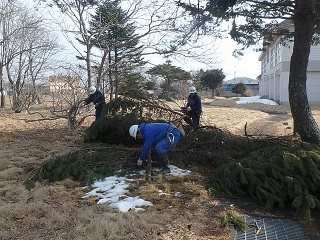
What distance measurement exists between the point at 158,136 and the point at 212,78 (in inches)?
1440

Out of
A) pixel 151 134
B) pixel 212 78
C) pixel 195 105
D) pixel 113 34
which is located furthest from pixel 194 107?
pixel 212 78

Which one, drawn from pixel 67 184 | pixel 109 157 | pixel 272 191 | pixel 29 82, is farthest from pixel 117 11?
pixel 272 191

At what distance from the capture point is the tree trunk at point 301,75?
21.7ft

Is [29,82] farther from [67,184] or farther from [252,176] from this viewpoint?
[252,176]

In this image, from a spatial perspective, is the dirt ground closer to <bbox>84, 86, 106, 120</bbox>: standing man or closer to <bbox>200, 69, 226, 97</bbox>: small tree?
<bbox>84, 86, 106, 120</bbox>: standing man

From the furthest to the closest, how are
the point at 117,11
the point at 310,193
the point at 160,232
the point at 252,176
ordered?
1. the point at 117,11
2. the point at 252,176
3. the point at 310,193
4. the point at 160,232

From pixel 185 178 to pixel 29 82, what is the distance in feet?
60.0

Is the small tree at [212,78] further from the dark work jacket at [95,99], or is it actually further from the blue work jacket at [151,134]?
the blue work jacket at [151,134]

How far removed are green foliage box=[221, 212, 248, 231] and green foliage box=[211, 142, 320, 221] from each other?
2.21ft

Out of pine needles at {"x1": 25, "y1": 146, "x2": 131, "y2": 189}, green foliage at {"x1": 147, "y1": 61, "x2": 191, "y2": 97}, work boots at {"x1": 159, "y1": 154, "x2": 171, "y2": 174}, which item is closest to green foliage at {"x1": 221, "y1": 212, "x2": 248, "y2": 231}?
work boots at {"x1": 159, "y1": 154, "x2": 171, "y2": 174}

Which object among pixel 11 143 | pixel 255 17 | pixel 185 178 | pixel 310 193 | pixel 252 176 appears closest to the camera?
pixel 310 193

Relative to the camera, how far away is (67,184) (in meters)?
4.88

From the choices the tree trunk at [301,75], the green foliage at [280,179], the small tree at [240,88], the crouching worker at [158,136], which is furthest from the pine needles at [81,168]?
the small tree at [240,88]

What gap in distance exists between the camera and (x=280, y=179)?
166 inches
